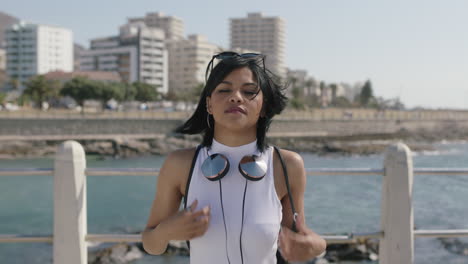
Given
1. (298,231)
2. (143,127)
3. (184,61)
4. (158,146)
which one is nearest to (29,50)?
(184,61)

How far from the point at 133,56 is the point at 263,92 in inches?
3706

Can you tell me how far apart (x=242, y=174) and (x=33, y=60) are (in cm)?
11062

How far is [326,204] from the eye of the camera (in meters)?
17.9

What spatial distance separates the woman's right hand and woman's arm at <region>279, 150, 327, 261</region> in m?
0.23

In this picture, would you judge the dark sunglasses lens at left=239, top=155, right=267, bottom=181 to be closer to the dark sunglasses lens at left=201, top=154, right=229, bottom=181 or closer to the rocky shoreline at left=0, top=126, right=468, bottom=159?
the dark sunglasses lens at left=201, top=154, right=229, bottom=181

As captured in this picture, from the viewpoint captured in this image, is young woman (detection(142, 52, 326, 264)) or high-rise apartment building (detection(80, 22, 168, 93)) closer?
young woman (detection(142, 52, 326, 264))

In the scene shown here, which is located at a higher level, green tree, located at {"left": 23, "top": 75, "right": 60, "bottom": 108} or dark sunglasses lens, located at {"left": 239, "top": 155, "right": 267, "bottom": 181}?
green tree, located at {"left": 23, "top": 75, "right": 60, "bottom": 108}

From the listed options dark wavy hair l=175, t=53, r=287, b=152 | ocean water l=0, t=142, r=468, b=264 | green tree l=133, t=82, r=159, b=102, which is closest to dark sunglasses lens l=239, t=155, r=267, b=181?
dark wavy hair l=175, t=53, r=287, b=152

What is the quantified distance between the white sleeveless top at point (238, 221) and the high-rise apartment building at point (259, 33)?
145539 millimetres

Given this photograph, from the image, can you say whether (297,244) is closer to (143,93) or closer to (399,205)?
(399,205)

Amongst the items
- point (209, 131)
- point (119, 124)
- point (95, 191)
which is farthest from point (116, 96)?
point (209, 131)

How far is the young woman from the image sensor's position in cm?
150

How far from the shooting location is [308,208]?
16672 millimetres

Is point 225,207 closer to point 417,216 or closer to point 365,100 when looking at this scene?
point 417,216
